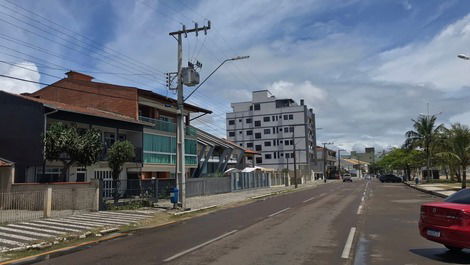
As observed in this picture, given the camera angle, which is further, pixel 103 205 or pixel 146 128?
pixel 146 128

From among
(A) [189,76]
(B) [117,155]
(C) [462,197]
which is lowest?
(C) [462,197]

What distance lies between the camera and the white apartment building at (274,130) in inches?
3848

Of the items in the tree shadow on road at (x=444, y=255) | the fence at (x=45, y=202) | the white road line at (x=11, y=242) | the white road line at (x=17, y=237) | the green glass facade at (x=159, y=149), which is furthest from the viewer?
the green glass facade at (x=159, y=149)

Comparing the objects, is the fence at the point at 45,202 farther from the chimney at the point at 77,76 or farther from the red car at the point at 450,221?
the chimney at the point at 77,76

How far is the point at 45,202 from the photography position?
1822cm

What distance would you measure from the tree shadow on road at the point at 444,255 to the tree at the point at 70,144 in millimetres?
20210

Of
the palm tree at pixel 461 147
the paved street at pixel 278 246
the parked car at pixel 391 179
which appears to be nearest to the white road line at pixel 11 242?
the paved street at pixel 278 246

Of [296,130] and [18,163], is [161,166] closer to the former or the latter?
[18,163]

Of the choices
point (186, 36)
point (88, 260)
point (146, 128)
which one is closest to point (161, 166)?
point (146, 128)

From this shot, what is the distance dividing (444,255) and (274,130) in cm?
9181

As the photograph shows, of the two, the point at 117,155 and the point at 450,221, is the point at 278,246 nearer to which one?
A: the point at 450,221

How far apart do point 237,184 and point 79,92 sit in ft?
60.2

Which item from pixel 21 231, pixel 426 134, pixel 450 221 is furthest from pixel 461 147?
pixel 21 231

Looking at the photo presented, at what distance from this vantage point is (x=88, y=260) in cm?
921
